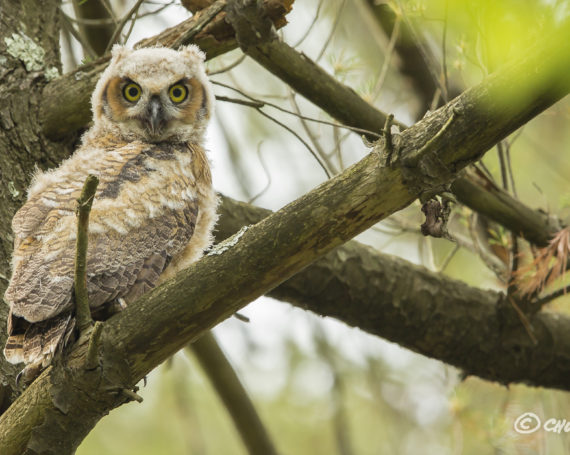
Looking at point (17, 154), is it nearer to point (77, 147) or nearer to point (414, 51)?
point (77, 147)

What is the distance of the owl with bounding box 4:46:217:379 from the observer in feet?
6.54

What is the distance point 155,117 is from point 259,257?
1.21 m

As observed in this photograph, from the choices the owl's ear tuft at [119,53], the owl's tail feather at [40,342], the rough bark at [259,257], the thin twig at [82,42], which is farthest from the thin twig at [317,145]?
the owl's tail feather at [40,342]

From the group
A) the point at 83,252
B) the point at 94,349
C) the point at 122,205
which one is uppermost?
the point at 122,205

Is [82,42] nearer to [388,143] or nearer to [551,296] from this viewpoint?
[388,143]

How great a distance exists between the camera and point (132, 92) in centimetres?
295

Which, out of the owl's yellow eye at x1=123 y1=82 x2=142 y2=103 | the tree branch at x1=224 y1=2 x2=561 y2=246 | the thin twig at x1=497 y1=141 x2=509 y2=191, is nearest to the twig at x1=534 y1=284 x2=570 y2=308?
the tree branch at x1=224 y1=2 x2=561 y2=246

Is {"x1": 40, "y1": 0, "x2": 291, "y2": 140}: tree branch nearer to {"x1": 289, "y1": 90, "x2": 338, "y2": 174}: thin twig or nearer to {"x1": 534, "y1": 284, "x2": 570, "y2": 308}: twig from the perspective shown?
{"x1": 289, "y1": 90, "x2": 338, "y2": 174}: thin twig

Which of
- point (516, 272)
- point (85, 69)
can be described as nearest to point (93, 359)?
point (85, 69)

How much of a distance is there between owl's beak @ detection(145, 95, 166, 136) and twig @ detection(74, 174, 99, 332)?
109 cm

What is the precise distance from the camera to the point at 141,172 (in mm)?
2430

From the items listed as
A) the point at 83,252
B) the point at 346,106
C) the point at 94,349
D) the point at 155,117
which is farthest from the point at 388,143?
the point at 155,117

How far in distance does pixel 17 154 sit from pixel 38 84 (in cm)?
33

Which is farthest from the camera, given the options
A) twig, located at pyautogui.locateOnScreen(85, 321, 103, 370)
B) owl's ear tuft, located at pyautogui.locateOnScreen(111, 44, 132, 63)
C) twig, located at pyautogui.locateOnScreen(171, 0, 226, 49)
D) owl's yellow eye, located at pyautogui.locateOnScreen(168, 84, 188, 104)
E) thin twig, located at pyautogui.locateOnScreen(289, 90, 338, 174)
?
thin twig, located at pyautogui.locateOnScreen(289, 90, 338, 174)
